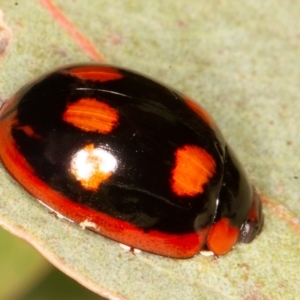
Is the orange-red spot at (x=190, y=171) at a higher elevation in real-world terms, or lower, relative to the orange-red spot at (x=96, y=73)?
lower

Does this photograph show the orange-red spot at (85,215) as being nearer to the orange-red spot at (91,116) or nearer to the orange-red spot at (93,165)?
the orange-red spot at (93,165)

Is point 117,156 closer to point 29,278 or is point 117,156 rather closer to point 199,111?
point 199,111

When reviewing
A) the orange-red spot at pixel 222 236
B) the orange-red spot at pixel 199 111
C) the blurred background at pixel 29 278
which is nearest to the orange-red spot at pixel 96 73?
the orange-red spot at pixel 199 111

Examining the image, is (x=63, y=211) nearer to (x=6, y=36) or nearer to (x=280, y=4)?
(x=6, y=36)

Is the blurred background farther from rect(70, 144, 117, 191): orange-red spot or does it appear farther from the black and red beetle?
rect(70, 144, 117, 191): orange-red spot

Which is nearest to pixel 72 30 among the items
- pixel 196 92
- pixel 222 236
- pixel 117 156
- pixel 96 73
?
pixel 96 73

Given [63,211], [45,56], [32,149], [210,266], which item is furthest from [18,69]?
[210,266]
